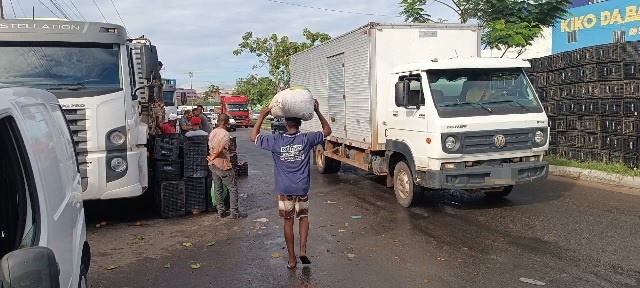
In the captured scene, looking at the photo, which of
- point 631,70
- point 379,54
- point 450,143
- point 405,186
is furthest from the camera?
point 631,70

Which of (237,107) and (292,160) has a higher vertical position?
(237,107)

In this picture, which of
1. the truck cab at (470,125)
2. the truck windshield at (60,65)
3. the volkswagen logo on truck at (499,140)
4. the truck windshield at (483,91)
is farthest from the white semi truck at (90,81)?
the volkswagen logo on truck at (499,140)

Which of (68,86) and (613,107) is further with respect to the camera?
(613,107)

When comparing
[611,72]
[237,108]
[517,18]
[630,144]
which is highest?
[517,18]

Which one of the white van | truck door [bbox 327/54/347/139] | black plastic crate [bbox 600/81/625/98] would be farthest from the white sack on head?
black plastic crate [bbox 600/81/625/98]

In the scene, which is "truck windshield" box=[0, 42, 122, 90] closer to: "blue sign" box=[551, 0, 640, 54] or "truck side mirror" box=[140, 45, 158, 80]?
"truck side mirror" box=[140, 45, 158, 80]

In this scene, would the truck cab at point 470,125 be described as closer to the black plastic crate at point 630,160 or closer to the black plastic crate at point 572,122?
the black plastic crate at point 630,160

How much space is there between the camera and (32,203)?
2771 millimetres

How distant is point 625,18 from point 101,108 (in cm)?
3048

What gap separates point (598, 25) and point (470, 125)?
28495mm

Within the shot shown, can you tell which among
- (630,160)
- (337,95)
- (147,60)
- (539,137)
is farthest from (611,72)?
(147,60)

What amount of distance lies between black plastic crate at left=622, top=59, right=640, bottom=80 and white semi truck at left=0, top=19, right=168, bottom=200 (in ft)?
29.3

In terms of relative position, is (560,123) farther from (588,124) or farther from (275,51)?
(275,51)

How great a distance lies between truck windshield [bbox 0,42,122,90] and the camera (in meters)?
7.12
